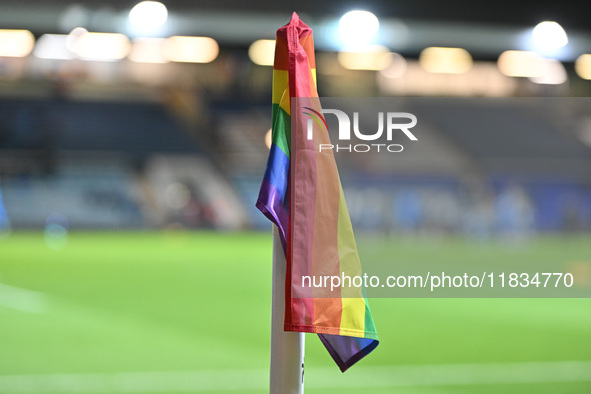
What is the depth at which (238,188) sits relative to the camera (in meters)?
21.0

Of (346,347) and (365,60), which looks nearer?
(346,347)

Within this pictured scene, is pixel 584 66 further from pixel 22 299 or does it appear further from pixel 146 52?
pixel 22 299

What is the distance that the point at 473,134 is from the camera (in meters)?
22.7

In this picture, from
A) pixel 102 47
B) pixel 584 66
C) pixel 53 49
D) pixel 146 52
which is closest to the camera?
pixel 584 66

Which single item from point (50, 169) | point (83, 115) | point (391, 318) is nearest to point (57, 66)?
point (83, 115)

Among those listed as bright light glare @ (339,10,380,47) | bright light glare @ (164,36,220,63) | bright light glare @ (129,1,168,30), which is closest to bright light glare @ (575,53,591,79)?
bright light glare @ (339,10,380,47)

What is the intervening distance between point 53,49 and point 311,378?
1774cm

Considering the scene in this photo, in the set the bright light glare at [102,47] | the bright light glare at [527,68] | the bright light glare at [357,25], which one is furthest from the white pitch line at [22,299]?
the bright light glare at [527,68]

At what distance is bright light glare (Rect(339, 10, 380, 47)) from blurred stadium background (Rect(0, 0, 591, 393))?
0.04 meters

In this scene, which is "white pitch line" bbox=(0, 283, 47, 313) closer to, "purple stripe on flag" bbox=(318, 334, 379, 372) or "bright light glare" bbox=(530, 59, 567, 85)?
"purple stripe on flag" bbox=(318, 334, 379, 372)

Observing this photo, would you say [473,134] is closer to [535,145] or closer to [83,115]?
[535,145]

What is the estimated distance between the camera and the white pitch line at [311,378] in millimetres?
3480

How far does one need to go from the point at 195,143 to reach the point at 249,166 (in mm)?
1675

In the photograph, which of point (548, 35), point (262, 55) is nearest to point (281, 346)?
point (548, 35)
